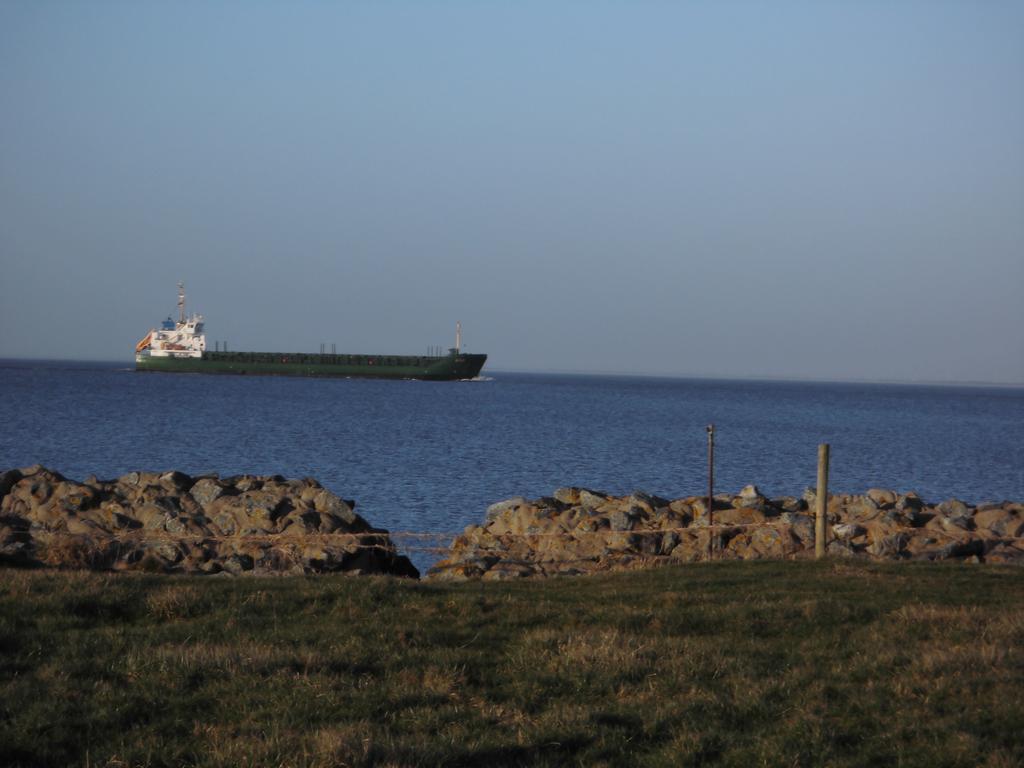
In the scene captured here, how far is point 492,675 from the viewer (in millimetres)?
8477

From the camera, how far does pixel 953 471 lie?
184 feet

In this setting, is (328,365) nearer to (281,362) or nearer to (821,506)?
(281,362)

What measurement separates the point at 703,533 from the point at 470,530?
572 centimetres

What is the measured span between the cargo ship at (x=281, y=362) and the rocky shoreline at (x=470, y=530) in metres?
136

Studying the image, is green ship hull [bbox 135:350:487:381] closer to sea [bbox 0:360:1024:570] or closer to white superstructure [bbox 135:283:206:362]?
white superstructure [bbox 135:283:206:362]

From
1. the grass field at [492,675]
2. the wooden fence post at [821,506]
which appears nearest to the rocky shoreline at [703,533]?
the wooden fence post at [821,506]

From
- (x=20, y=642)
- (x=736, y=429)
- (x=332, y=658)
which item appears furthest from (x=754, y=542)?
(x=736, y=429)

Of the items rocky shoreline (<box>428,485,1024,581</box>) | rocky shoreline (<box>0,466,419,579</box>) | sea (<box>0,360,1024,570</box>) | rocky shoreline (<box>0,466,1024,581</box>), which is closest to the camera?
rocky shoreline (<box>0,466,419,579</box>)

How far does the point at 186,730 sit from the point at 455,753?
6.25ft

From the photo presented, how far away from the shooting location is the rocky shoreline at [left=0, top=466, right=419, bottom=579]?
19.2 m

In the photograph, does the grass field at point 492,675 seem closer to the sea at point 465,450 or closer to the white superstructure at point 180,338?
the sea at point 465,450

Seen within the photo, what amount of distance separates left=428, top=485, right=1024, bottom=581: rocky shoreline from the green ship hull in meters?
138

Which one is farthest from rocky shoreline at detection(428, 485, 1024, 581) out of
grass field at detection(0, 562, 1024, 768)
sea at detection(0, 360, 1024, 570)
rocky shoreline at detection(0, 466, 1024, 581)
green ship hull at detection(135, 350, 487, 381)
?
green ship hull at detection(135, 350, 487, 381)

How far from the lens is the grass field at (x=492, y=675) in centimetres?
670
